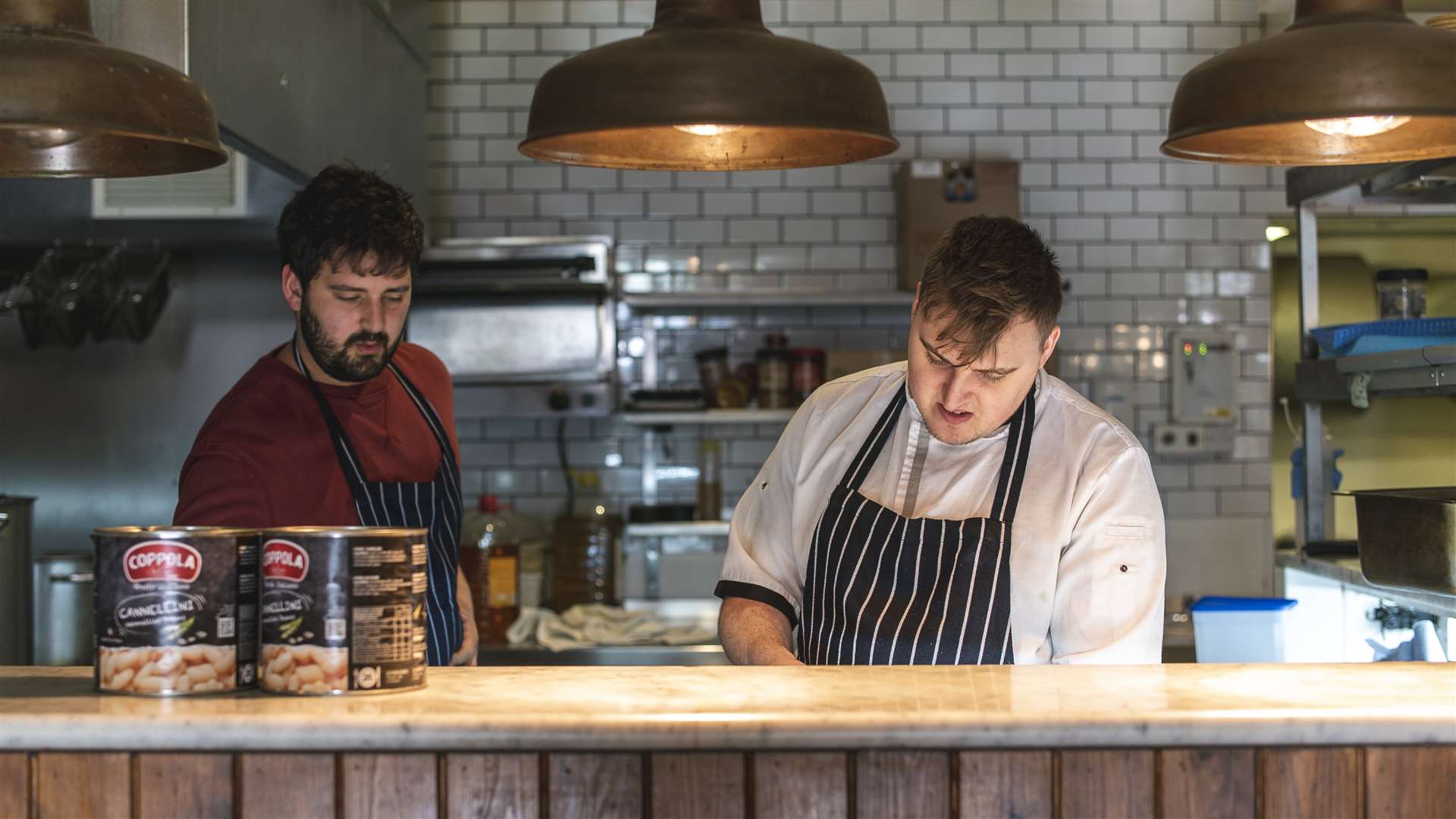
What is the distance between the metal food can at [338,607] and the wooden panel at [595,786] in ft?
0.64

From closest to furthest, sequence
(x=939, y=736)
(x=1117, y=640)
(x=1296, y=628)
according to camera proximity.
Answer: (x=939, y=736), (x=1117, y=640), (x=1296, y=628)

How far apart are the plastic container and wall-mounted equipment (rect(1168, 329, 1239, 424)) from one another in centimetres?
227

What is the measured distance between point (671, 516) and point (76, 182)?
2123mm

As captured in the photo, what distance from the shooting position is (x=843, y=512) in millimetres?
2195

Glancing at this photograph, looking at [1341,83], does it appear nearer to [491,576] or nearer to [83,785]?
[83,785]

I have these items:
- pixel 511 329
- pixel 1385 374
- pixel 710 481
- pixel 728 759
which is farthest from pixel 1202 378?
pixel 728 759

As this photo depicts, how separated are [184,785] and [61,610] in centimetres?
265

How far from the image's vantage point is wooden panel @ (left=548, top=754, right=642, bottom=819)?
1294mm

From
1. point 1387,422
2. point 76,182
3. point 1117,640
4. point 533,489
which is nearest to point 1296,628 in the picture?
point 1387,422

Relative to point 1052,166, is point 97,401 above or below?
below

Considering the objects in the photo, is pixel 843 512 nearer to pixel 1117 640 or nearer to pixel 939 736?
pixel 1117 640

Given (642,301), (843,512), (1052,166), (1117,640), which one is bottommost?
(1117,640)

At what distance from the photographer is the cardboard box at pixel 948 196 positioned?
480 cm

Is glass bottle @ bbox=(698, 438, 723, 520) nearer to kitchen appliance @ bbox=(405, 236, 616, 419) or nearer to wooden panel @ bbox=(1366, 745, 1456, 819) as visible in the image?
kitchen appliance @ bbox=(405, 236, 616, 419)
